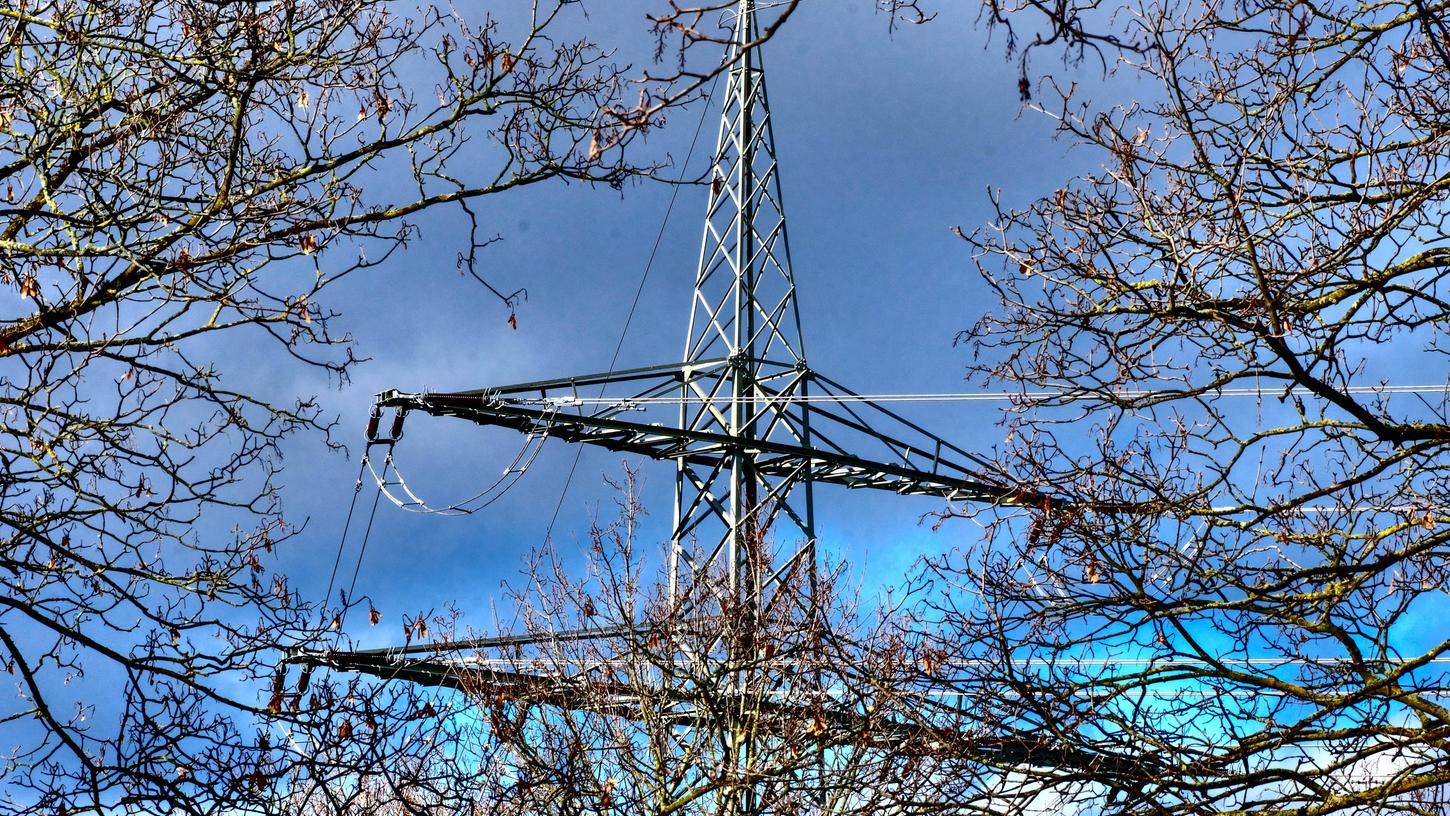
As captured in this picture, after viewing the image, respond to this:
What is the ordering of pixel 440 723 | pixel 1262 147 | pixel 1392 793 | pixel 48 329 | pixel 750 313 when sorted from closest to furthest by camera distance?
pixel 48 329 → pixel 1392 793 → pixel 1262 147 → pixel 440 723 → pixel 750 313

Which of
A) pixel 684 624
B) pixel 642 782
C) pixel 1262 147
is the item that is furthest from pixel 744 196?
pixel 1262 147

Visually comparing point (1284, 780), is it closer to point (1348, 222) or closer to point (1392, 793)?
point (1392, 793)

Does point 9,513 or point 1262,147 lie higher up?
point 1262,147

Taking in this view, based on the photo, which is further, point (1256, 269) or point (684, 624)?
point (684, 624)

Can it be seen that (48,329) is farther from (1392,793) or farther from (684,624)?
(684,624)

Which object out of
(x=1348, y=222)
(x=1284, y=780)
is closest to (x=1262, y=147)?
(x=1348, y=222)

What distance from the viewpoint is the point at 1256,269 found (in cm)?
628

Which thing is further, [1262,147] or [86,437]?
[1262,147]

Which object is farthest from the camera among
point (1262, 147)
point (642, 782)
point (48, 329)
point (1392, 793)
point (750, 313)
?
point (750, 313)

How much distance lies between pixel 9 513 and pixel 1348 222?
662 cm

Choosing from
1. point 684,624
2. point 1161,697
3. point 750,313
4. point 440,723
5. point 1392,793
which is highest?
point 750,313

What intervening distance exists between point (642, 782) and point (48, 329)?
875 centimetres

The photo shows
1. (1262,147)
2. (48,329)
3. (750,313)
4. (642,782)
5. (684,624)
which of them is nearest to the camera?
(48,329)

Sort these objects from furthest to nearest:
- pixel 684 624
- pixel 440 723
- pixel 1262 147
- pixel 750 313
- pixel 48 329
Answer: pixel 750 313
pixel 684 624
pixel 440 723
pixel 1262 147
pixel 48 329
